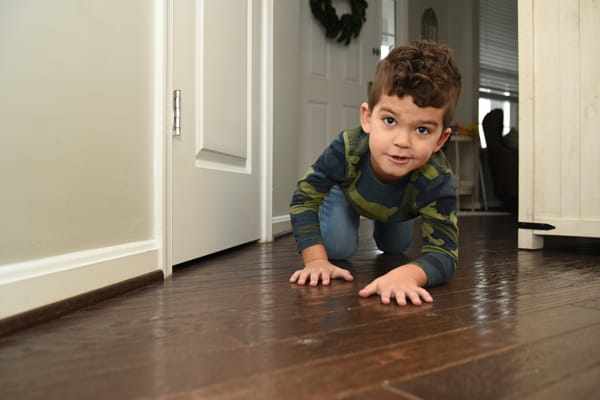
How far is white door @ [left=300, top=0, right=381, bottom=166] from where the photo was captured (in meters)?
3.29

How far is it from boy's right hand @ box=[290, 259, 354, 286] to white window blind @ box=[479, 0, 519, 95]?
4.59 meters

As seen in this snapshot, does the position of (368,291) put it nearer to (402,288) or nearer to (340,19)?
(402,288)

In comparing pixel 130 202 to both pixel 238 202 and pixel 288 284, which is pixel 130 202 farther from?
pixel 238 202

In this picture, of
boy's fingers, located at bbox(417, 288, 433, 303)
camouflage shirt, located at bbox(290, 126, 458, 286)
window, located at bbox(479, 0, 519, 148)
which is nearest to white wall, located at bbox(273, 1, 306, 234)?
camouflage shirt, located at bbox(290, 126, 458, 286)

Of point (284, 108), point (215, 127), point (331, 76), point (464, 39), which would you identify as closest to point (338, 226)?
point (215, 127)

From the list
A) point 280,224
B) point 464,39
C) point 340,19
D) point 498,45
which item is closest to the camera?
point 280,224

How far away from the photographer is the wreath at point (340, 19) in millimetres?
3291

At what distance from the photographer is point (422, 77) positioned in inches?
36.7

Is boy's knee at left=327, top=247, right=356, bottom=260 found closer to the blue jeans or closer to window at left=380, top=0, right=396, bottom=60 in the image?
the blue jeans

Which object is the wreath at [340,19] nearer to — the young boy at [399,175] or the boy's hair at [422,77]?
the young boy at [399,175]

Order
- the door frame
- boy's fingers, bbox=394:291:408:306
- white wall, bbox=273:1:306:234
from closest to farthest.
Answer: boy's fingers, bbox=394:291:408:306
the door frame
white wall, bbox=273:1:306:234

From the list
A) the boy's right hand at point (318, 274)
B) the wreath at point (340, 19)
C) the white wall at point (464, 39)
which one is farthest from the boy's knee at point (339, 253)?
the white wall at point (464, 39)

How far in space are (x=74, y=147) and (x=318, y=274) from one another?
0.54m

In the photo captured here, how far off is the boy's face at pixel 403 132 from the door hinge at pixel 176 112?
48cm
